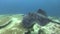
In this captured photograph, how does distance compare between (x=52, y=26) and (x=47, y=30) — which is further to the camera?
(x=52, y=26)

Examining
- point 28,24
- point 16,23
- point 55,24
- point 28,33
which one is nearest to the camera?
→ point 28,33

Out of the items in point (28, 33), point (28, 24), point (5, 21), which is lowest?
point (28, 33)

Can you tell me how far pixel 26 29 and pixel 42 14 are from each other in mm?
1926

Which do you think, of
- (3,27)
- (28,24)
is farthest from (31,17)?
(3,27)

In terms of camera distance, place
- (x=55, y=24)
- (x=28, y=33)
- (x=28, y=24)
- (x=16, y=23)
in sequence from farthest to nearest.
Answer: (x=55, y=24), (x=16, y=23), (x=28, y=24), (x=28, y=33)

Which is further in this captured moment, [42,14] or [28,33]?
[42,14]

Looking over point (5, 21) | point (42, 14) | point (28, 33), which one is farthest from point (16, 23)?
point (42, 14)

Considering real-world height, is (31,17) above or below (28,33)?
above

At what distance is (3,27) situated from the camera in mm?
6770

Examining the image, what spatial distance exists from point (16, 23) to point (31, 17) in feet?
2.57

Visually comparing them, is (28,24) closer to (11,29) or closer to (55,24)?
(11,29)

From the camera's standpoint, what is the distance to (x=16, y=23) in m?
6.98

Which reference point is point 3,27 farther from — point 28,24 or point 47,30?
point 47,30

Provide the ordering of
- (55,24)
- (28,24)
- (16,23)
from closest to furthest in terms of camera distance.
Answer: (28,24) → (16,23) → (55,24)
